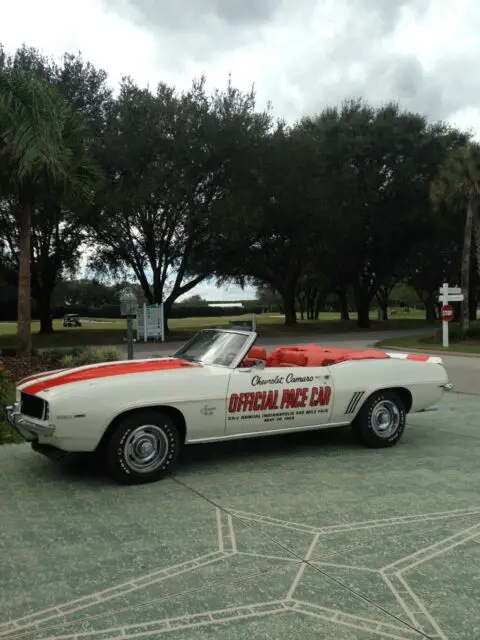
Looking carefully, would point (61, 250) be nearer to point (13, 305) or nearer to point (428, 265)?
point (428, 265)

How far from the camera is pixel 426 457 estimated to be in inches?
249

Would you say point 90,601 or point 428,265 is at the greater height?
point 428,265

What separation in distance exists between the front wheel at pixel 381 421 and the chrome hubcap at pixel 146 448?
7.54 feet

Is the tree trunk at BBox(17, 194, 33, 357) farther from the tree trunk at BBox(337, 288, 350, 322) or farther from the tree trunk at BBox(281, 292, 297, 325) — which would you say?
the tree trunk at BBox(337, 288, 350, 322)

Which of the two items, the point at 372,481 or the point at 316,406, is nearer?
the point at 372,481

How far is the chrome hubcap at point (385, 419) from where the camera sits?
22.0 ft

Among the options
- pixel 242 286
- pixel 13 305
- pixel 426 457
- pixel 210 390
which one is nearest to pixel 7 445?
pixel 210 390

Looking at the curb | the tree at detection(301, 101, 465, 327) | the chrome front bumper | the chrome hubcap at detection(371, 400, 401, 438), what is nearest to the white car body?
the chrome front bumper

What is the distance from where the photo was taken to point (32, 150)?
13.5 meters

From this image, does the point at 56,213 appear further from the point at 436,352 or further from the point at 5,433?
the point at 5,433

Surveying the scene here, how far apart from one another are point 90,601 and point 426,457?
4114 mm

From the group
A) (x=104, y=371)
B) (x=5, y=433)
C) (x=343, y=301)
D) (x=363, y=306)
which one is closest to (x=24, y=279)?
(x=5, y=433)

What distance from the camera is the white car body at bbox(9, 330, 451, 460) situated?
5.09 meters

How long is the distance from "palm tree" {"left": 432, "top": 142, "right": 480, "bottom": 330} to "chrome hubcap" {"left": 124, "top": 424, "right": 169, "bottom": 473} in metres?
22.7
